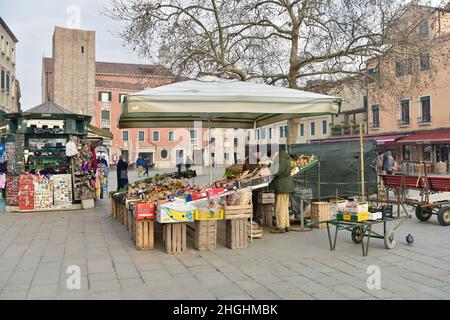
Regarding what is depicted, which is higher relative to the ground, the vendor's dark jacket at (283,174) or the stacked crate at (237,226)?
the vendor's dark jacket at (283,174)

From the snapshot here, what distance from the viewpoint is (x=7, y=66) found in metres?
35.0

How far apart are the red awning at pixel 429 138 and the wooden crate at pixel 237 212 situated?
25969 millimetres

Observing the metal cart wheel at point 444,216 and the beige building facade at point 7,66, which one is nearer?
the metal cart wheel at point 444,216

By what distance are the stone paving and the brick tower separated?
5414cm

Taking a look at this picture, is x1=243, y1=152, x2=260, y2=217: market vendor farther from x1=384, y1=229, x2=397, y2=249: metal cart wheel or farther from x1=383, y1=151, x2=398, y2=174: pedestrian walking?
x1=383, y1=151, x2=398, y2=174: pedestrian walking

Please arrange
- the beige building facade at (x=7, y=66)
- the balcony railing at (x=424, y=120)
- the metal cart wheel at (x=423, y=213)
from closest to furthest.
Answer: the metal cart wheel at (x=423, y=213), the balcony railing at (x=424, y=120), the beige building facade at (x=7, y=66)

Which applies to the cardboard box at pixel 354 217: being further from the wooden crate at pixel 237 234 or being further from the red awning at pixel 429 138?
the red awning at pixel 429 138

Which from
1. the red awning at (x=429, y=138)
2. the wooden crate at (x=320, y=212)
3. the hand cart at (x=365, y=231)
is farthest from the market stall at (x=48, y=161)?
the red awning at (x=429, y=138)

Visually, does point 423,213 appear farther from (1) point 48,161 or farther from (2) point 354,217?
(1) point 48,161

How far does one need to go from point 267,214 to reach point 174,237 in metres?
2.89

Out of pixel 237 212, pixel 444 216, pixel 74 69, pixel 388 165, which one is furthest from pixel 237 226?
pixel 74 69

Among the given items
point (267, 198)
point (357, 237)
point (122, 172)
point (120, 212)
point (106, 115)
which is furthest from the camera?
point (106, 115)

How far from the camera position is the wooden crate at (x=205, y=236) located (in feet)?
21.5
